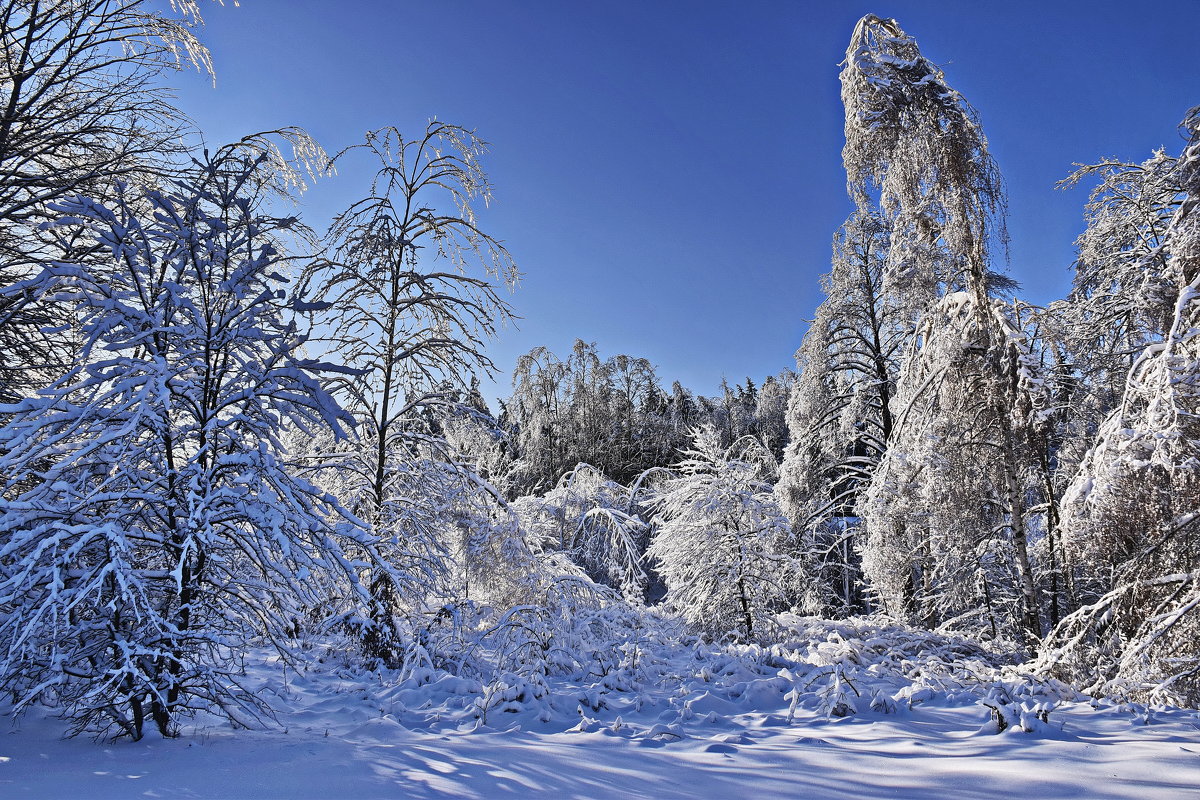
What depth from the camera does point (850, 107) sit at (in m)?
7.48

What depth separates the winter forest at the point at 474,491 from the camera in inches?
144

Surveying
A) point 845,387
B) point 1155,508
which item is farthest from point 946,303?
point 845,387

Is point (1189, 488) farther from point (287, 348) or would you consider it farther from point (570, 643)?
point (287, 348)

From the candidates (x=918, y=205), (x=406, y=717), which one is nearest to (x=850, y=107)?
(x=918, y=205)

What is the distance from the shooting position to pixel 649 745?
405cm

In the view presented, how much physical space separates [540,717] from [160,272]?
14.7 ft

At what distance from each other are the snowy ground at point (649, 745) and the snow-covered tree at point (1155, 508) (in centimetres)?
47

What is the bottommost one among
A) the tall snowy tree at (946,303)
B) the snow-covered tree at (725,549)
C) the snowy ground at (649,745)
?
the snowy ground at (649,745)

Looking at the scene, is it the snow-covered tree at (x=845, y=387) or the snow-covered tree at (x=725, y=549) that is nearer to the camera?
the snow-covered tree at (x=725, y=549)

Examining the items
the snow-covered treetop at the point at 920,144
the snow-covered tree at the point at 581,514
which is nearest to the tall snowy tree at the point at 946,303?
the snow-covered treetop at the point at 920,144

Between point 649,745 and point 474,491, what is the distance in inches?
187

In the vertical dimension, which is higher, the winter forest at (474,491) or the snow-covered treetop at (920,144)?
the snow-covered treetop at (920,144)

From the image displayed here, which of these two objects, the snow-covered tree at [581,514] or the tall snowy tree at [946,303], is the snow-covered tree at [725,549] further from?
the snow-covered tree at [581,514]

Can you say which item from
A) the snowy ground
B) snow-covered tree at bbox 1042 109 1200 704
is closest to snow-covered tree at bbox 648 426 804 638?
the snowy ground
